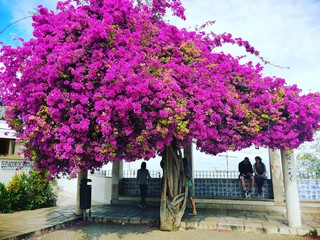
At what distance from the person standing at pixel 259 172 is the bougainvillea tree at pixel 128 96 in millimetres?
3219

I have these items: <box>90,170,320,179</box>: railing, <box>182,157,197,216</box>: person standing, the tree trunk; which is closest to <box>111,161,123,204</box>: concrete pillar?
<box>90,170,320,179</box>: railing

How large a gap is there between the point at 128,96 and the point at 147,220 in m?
4.97

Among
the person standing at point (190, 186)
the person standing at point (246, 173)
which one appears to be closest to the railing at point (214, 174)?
the person standing at point (246, 173)

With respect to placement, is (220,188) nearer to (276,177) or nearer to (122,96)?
(276,177)

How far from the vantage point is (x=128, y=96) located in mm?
5762

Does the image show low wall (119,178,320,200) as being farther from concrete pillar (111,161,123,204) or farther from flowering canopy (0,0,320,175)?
flowering canopy (0,0,320,175)

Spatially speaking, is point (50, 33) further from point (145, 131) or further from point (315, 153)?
point (315, 153)

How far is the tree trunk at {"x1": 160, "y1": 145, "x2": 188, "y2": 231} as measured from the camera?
25.8 feet

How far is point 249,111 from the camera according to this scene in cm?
747

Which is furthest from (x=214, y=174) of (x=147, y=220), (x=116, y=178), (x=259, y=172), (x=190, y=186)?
(x=116, y=178)

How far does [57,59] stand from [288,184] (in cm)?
716

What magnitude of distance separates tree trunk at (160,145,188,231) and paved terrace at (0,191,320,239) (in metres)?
0.58

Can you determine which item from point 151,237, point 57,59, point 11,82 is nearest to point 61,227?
point 151,237

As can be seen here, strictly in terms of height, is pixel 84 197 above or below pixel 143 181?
below
